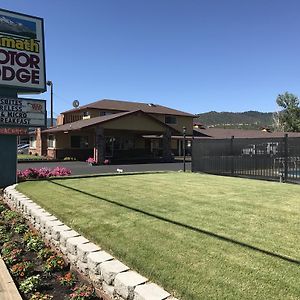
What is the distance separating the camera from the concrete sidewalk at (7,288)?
4.69 m

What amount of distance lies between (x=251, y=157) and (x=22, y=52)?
1044 centimetres

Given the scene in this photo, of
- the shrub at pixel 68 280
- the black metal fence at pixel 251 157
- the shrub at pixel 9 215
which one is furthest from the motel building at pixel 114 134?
the shrub at pixel 68 280

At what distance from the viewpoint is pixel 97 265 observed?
4.68 m

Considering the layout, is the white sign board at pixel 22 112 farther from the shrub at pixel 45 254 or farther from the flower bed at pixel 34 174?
the shrub at pixel 45 254

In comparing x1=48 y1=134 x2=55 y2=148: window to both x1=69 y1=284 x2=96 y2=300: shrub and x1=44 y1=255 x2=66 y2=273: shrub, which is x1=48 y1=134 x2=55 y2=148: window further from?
x1=69 y1=284 x2=96 y2=300: shrub

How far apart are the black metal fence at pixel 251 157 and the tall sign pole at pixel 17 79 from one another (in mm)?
8214

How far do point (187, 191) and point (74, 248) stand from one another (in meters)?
5.25

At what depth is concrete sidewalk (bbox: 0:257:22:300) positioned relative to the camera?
Result: 4688 millimetres

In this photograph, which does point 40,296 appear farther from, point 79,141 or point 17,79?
point 79,141

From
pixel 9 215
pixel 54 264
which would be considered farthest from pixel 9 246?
pixel 9 215

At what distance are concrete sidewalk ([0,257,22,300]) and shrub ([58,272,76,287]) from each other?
626 mm

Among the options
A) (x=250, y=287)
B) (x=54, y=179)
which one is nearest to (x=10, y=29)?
(x=54, y=179)

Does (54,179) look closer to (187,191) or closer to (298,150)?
(187,191)

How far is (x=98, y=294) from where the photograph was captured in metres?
4.61
